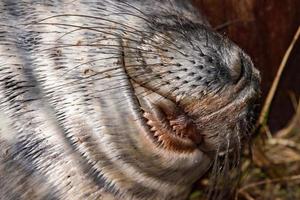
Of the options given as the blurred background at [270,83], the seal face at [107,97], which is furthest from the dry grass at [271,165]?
the seal face at [107,97]

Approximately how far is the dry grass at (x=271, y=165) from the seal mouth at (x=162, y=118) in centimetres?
83

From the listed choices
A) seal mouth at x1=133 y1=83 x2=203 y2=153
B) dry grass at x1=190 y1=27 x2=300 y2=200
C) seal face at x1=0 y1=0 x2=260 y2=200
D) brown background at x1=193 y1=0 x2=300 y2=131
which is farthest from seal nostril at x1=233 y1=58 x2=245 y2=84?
dry grass at x1=190 y1=27 x2=300 y2=200

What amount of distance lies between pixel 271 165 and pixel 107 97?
1167 millimetres

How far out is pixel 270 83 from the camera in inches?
116

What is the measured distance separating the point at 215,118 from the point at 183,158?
0.13 meters

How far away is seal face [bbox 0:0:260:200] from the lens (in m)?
1.88

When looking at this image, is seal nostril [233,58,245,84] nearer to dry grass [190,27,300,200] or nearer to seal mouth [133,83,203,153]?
seal mouth [133,83,203,153]

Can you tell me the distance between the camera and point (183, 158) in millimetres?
2039

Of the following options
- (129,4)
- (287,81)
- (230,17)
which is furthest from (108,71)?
(287,81)

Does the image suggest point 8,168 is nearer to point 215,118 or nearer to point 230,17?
point 215,118

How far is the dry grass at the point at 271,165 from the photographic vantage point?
288 cm

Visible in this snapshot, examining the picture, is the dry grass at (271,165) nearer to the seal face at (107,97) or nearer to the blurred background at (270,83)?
the blurred background at (270,83)

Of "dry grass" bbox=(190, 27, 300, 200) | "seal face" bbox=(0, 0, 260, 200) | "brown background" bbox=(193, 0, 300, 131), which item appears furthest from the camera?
"dry grass" bbox=(190, 27, 300, 200)

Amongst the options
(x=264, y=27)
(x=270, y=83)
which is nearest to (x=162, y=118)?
(x=264, y=27)
